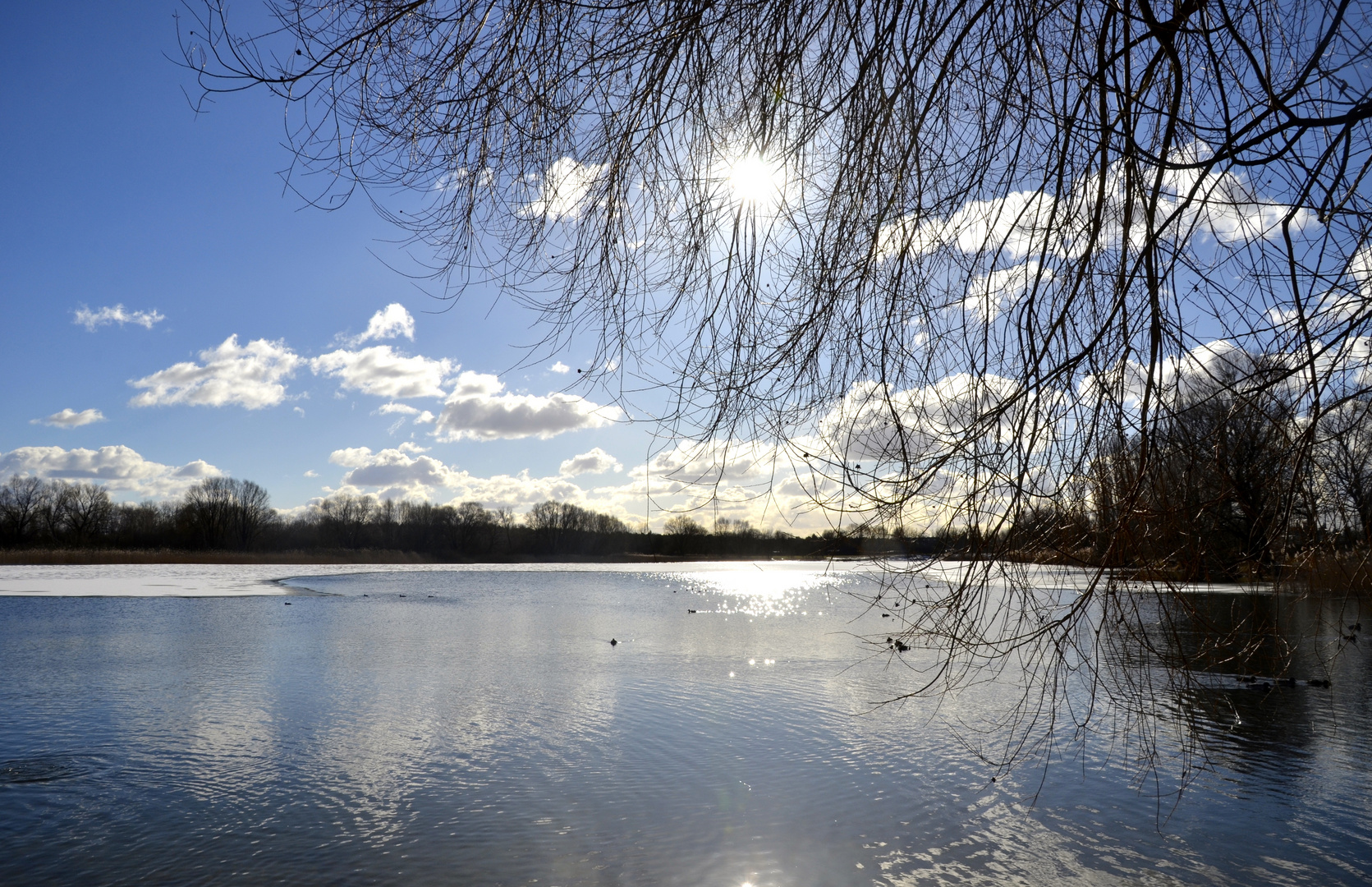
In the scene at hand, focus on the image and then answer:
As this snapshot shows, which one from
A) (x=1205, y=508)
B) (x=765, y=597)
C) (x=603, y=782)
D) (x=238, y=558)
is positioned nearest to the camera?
(x=1205, y=508)

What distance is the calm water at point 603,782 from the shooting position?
4.14 meters

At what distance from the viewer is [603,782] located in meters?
5.36

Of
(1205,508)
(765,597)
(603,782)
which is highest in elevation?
(1205,508)

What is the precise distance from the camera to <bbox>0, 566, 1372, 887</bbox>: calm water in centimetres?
414

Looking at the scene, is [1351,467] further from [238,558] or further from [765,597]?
[238,558]

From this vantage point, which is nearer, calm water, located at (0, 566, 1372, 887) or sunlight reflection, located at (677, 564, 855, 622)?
calm water, located at (0, 566, 1372, 887)

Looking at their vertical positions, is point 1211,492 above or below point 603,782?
above

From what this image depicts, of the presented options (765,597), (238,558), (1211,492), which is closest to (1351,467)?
(1211,492)

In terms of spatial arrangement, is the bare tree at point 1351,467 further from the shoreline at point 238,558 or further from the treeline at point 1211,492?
the shoreline at point 238,558

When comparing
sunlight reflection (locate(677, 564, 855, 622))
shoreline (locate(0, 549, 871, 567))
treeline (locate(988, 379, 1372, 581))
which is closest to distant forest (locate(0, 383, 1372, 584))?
treeline (locate(988, 379, 1372, 581))

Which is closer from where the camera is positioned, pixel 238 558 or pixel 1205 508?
pixel 1205 508

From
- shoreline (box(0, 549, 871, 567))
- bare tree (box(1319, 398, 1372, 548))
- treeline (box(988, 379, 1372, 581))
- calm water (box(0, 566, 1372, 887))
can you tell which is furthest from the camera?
shoreline (box(0, 549, 871, 567))

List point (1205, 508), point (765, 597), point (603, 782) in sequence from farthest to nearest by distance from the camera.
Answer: point (765, 597) → point (603, 782) → point (1205, 508)

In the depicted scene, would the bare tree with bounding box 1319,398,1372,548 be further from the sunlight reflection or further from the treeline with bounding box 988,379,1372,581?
the sunlight reflection
